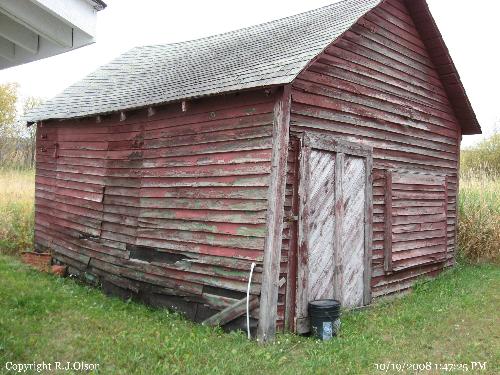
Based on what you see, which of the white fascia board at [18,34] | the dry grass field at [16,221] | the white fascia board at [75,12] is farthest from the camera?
the dry grass field at [16,221]

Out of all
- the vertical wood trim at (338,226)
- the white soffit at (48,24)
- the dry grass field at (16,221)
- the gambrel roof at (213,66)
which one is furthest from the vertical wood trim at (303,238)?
the dry grass field at (16,221)

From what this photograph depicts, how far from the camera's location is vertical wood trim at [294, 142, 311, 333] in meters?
7.38

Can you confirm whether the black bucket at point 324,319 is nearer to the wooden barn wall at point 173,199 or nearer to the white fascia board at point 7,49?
the wooden barn wall at point 173,199

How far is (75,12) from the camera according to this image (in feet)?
14.2

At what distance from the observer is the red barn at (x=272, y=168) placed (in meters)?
7.34

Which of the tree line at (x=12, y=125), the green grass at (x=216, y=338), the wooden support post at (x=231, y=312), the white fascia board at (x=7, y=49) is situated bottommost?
the green grass at (x=216, y=338)

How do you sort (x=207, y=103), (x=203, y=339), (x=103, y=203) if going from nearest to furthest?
(x=203, y=339) < (x=207, y=103) < (x=103, y=203)

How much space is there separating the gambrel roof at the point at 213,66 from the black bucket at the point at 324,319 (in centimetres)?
329

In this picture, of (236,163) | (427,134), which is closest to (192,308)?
(236,163)

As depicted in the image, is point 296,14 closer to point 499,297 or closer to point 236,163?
point 236,163

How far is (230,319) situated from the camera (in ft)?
24.2

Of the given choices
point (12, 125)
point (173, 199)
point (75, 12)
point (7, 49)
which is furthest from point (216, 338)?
point (12, 125)

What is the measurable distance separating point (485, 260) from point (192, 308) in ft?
28.6

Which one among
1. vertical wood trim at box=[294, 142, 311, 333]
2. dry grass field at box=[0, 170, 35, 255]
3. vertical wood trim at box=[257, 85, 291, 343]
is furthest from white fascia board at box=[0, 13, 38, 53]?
dry grass field at box=[0, 170, 35, 255]
